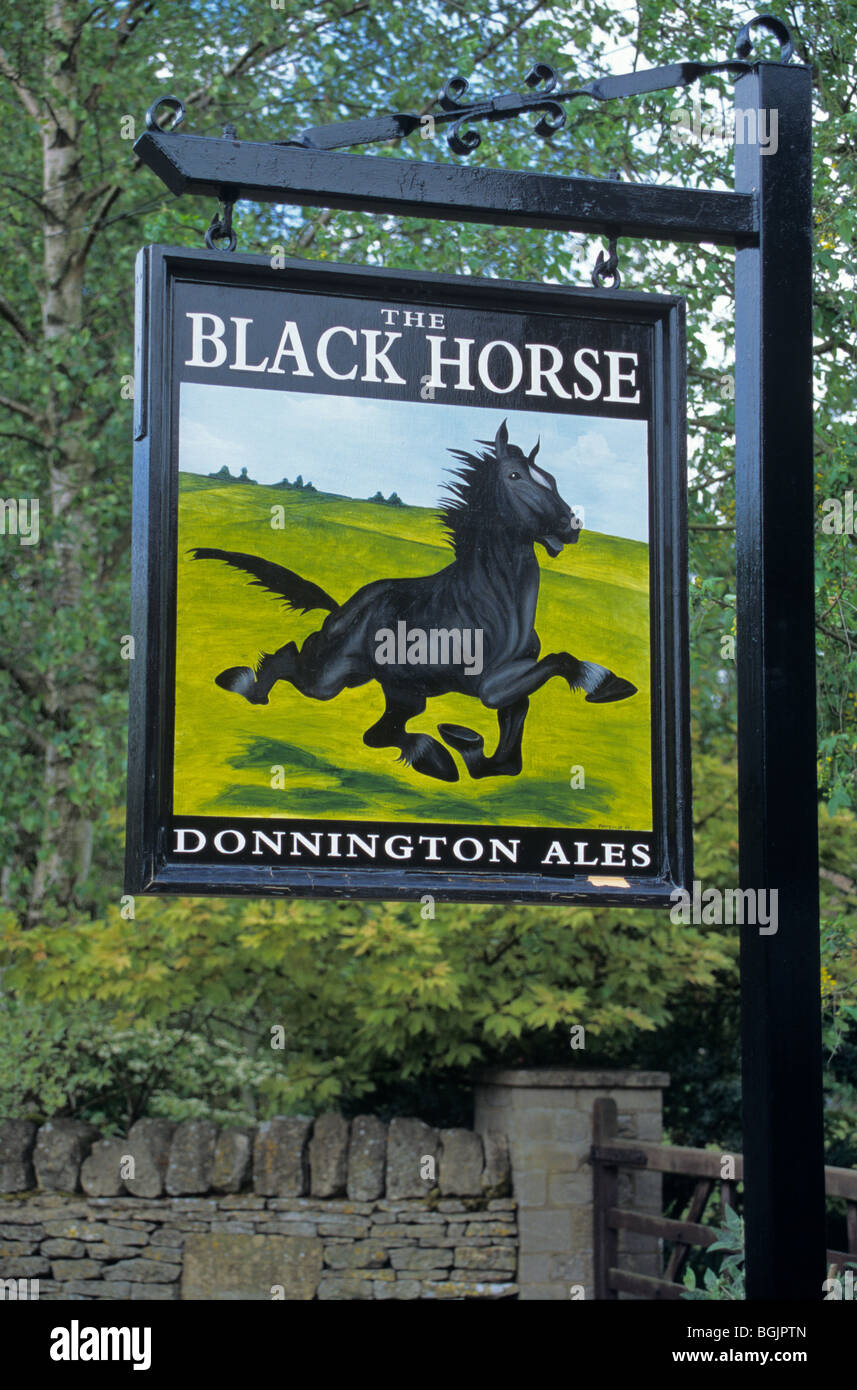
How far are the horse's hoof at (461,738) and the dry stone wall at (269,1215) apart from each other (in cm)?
508

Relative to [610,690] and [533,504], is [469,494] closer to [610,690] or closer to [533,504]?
[533,504]

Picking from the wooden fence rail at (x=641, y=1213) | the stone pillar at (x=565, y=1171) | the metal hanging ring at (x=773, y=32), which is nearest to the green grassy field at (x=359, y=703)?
the metal hanging ring at (x=773, y=32)

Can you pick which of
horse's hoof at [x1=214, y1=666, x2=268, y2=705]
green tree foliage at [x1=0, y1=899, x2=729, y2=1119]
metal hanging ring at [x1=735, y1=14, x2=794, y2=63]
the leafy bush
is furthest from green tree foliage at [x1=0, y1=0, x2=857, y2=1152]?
horse's hoof at [x1=214, y1=666, x2=268, y2=705]

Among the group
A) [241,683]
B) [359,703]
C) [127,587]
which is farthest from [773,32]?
[127,587]

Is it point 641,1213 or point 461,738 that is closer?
point 461,738

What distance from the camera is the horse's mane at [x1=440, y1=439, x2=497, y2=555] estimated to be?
9.00 feet

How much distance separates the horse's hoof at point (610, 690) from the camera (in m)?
2.74

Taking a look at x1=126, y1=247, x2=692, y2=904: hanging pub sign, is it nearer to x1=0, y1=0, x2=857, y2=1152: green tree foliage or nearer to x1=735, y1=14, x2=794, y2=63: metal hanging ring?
x1=735, y1=14, x2=794, y2=63: metal hanging ring

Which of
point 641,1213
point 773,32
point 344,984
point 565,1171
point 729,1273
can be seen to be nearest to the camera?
point 773,32

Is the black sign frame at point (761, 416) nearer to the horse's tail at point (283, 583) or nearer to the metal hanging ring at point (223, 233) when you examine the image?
the metal hanging ring at point (223, 233)

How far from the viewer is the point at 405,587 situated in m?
2.69

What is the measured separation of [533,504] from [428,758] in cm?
58

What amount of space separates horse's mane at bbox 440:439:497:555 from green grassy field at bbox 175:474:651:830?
48 millimetres
